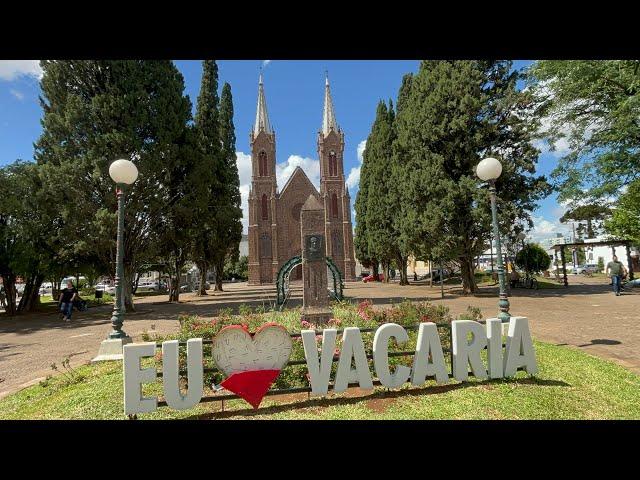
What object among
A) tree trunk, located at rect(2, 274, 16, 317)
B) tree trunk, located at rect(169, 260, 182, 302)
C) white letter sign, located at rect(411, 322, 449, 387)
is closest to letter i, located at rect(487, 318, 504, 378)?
white letter sign, located at rect(411, 322, 449, 387)

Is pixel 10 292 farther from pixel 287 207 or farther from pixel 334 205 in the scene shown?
pixel 334 205

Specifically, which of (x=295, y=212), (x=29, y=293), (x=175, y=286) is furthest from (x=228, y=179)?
(x=295, y=212)

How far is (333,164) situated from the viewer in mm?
53094

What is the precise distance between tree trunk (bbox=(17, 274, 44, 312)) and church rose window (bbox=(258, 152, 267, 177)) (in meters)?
33.3

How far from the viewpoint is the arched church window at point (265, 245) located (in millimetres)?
48938

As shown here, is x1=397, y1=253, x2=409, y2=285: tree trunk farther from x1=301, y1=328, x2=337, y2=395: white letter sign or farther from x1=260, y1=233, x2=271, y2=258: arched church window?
x1=301, y1=328, x2=337, y2=395: white letter sign

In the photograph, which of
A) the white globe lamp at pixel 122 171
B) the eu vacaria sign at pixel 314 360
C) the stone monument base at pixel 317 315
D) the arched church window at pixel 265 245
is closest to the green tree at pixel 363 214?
the arched church window at pixel 265 245

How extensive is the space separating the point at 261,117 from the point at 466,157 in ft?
131

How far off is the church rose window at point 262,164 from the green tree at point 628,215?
1629 inches

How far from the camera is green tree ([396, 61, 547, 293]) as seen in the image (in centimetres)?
1936
